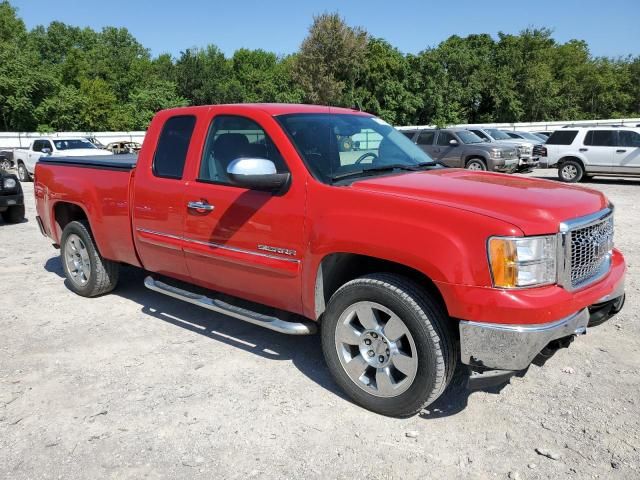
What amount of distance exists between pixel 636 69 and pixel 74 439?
7797 cm

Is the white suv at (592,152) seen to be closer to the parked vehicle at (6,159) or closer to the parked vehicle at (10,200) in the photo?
the parked vehicle at (10,200)

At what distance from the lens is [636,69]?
66.8 m

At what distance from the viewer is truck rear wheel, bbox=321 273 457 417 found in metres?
3.11

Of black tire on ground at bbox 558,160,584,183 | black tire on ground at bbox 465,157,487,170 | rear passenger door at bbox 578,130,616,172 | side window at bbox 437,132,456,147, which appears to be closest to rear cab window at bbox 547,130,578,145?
rear passenger door at bbox 578,130,616,172

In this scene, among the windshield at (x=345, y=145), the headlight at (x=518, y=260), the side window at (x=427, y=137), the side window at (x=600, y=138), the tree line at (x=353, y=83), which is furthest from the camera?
the tree line at (x=353, y=83)

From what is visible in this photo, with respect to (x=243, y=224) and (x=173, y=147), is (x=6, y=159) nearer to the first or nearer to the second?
(x=173, y=147)

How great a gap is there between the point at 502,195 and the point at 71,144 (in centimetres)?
1956

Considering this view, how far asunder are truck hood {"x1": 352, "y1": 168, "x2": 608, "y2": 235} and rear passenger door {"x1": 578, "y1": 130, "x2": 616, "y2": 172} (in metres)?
14.2

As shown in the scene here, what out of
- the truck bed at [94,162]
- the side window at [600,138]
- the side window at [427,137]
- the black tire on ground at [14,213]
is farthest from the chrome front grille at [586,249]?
the side window at [427,137]

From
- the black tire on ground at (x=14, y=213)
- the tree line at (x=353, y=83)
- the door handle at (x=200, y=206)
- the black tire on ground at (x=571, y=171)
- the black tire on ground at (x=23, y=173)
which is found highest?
the tree line at (x=353, y=83)

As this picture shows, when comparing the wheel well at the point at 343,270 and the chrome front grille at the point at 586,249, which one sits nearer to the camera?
the chrome front grille at the point at 586,249

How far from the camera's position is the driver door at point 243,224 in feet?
12.0

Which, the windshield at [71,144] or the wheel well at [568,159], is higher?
the windshield at [71,144]

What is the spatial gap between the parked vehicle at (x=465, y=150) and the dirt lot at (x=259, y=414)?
42.2 feet
